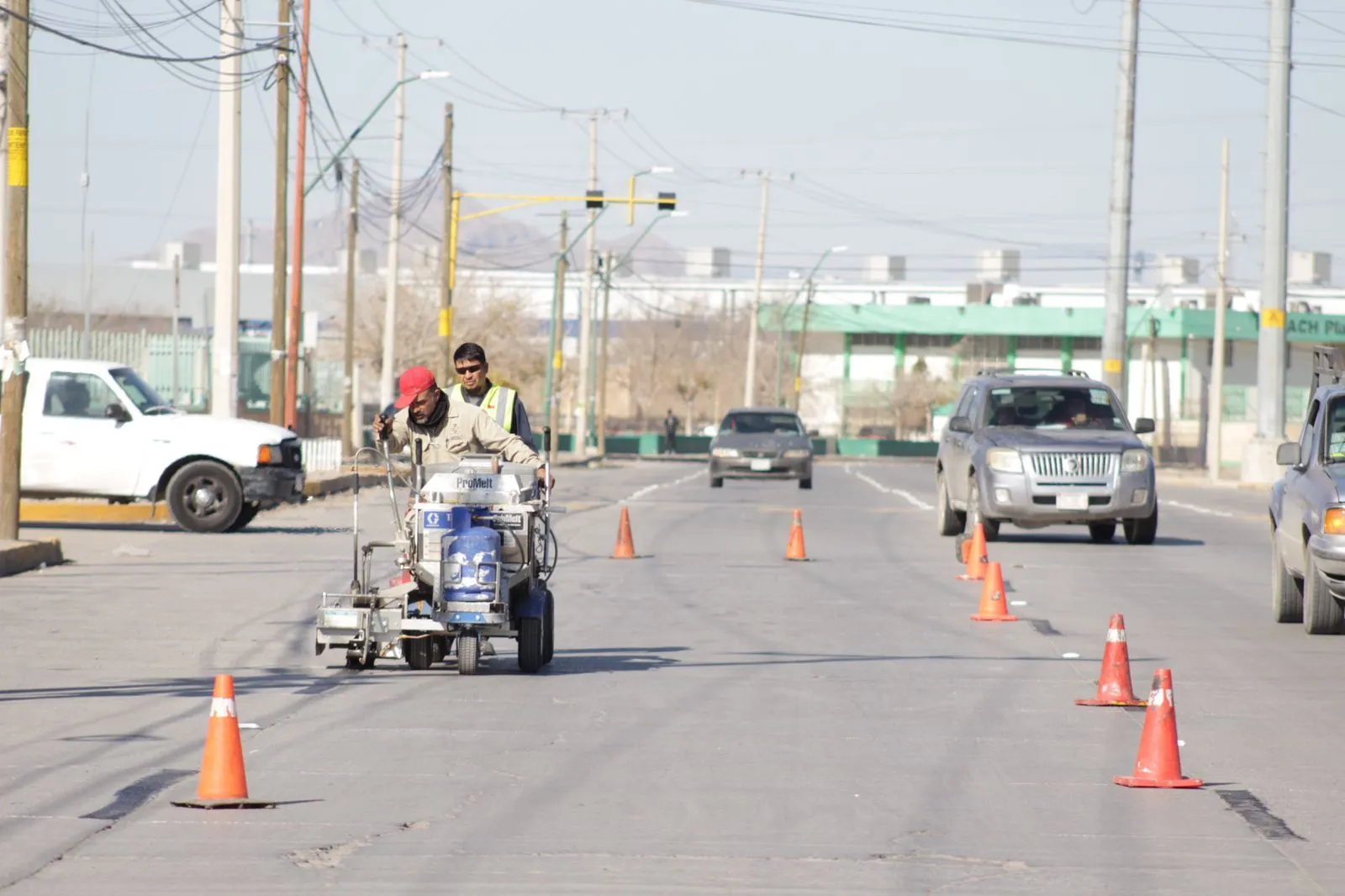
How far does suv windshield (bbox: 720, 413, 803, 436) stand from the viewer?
45.0m

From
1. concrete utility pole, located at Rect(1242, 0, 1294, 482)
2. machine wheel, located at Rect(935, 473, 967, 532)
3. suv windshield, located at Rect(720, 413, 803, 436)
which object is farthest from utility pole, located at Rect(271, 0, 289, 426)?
concrete utility pole, located at Rect(1242, 0, 1294, 482)

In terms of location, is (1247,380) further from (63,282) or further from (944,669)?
(944,669)

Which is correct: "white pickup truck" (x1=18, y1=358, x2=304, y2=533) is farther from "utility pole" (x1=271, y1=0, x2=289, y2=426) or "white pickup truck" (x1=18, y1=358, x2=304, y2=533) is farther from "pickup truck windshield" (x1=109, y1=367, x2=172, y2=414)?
"utility pole" (x1=271, y1=0, x2=289, y2=426)

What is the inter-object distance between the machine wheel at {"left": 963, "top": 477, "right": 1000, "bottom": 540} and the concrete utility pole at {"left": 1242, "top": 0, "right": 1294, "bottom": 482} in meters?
22.5

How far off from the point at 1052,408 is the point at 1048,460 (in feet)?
6.11

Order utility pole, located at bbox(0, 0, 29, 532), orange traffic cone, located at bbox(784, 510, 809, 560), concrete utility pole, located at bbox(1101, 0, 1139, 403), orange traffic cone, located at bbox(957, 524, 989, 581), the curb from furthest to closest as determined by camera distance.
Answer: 1. concrete utility pole, located at bbox(1101, 0, 1139, 403)
2. orange traffic cone, located at bbox(784, 510, 809, 560)
3. utility pole, located at bbox(0, 0, 29, 532)
4. orange traffic cone, located at bbox(957, 524, 989, 581)
5. the curb

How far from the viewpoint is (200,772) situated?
8.45 meters

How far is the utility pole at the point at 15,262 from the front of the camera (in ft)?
65.4

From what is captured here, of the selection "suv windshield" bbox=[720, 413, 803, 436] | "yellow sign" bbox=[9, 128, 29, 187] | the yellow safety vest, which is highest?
"yellow sign" bbox=[9, 128, 29, 187]

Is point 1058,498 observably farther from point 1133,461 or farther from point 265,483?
point 265,483

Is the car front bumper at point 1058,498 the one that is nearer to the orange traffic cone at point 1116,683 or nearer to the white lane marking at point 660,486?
the orange traffic cone at point 1116,683

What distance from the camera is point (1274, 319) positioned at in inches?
1809

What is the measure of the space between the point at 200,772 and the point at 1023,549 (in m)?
17.2

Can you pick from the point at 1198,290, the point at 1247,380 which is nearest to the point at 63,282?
the point at 1247,380
